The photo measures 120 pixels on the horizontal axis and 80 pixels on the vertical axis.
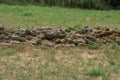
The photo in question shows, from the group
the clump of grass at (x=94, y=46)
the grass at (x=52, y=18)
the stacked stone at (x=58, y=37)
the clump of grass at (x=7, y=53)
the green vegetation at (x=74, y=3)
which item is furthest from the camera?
the green vegetation at (x=74, y=3)

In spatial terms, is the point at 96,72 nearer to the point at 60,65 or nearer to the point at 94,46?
the point at 60,65

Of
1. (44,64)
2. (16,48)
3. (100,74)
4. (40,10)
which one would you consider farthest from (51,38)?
(40,10)

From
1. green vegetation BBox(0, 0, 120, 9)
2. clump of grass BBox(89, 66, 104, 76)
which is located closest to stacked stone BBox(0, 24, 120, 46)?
clump of grass BBox(89, 66, 104, 76)

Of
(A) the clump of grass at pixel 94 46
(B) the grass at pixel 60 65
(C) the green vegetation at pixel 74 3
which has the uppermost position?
(B) the grass at pixel 60 65

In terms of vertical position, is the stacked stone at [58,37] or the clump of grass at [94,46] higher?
the stacked stone at [58,37]

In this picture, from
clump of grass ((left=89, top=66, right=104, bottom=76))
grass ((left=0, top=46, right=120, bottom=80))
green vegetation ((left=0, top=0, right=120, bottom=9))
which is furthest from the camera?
green vegetation ((left=0, top=0, right=120, bottom=9))

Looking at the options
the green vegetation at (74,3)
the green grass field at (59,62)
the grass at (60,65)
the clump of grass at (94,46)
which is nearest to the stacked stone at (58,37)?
the clump of grass at (94,46)

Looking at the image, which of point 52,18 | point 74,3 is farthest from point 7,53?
point 74,3

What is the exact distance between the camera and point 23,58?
7.96 meters

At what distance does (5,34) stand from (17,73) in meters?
2.73

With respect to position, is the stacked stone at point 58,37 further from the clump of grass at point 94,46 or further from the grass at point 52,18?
the grass at point 52,18

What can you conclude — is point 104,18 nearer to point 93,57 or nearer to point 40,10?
point 40,10

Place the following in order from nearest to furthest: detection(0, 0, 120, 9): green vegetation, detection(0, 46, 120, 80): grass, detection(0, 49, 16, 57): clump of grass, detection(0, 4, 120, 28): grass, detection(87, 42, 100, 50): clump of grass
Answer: detection(0, 46, 120, 80): grass < detection(0, 49, 16, 57): clump of grass < detection(87, 42, 100, 50): clump of grass < detection(0, 4, 120, 28): grass < detection(0, 0, 120, 9): green vegetation

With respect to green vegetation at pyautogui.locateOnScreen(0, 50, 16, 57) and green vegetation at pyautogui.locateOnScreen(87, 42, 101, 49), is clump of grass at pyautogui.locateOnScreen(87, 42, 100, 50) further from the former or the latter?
green vegetation at pyautogui.locateOnScreen(0, 50, 16, 57)
